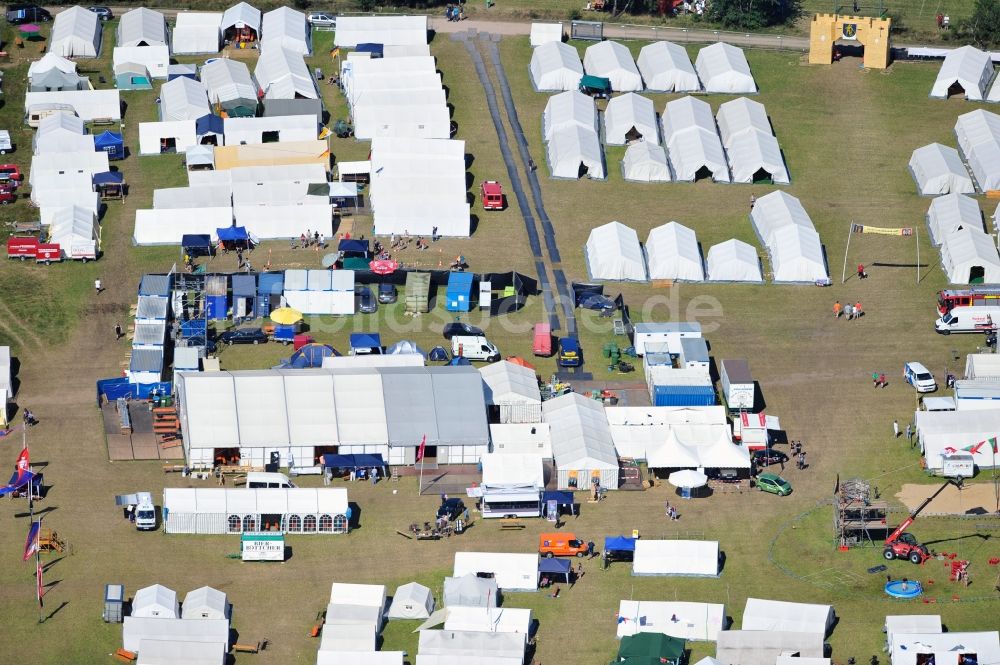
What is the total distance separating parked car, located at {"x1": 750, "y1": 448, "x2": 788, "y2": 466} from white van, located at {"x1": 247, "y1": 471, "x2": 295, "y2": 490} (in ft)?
93.9

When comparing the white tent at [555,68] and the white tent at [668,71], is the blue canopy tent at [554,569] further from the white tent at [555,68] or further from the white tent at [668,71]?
the white tent at [668,71]

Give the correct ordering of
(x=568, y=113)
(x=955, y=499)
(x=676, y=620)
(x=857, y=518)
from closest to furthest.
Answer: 1. (x=676, y=620)
2. (x=857, y=518)
3. (x=955, y=499)
4. (x=568, y=113)

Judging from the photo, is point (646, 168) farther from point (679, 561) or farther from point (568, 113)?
point (679, 561)

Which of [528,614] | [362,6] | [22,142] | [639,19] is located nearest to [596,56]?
[639,19]

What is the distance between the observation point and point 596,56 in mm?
165625

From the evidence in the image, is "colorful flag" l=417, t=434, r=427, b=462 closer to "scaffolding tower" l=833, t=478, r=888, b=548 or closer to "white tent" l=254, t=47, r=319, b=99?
"scaffolding tower" l=833, t=478, r=888, b=548

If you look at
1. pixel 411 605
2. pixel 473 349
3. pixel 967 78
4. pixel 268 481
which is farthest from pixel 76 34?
pixel 411 605

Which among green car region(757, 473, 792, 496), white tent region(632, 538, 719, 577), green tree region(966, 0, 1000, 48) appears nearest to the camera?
white tent region(632, 538, 719, 577)

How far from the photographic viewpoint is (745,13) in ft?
569

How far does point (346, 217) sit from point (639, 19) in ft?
149

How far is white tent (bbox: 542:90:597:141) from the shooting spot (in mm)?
153125

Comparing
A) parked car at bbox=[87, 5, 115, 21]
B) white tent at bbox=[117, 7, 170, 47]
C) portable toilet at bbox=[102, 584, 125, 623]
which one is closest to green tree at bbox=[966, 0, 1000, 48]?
white tent at bbox=[117, 7, 170, 47]

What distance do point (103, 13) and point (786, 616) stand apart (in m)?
97.1

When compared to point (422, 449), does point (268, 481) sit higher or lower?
lower
